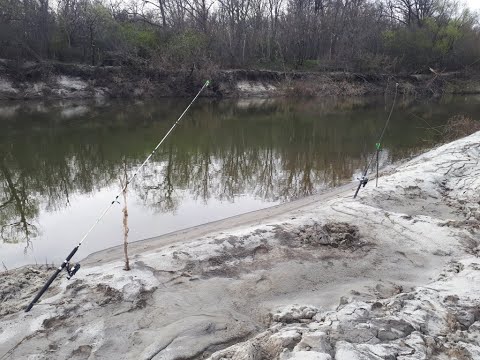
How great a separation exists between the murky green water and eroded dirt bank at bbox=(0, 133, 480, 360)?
150 cm

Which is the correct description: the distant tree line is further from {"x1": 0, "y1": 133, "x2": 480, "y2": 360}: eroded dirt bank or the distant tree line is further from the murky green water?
{"x1": 0, "y1": 133, "x2": 480, "y2": 360}: eroded dirt bank

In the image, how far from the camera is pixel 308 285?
17.2ft

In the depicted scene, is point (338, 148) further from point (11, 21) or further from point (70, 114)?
point (11, 21)

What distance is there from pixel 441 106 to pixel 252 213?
89.4 feet

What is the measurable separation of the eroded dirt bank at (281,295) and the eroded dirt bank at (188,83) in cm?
1908

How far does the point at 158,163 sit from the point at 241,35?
31.0 m

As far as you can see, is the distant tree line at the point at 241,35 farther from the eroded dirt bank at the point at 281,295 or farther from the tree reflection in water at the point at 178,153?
the eroded dirt bank at the point at 281,295

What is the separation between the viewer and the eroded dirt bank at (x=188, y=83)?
91.5ft

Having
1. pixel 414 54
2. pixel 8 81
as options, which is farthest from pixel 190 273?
pixel 414 54

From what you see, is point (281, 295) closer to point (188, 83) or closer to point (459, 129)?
point (459, 129)

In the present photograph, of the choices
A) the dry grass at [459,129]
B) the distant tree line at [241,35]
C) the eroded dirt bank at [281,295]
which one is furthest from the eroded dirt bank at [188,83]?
the eroded dirt bank at [281,295]

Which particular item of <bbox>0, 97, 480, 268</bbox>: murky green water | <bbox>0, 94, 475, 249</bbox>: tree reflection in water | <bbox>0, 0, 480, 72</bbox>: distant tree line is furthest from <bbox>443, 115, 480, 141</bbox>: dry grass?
<bbox>0, 0, 480, 72</bbox>: distant tree line

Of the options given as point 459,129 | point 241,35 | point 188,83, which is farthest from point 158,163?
point 241,35

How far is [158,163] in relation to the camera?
1248 cm
